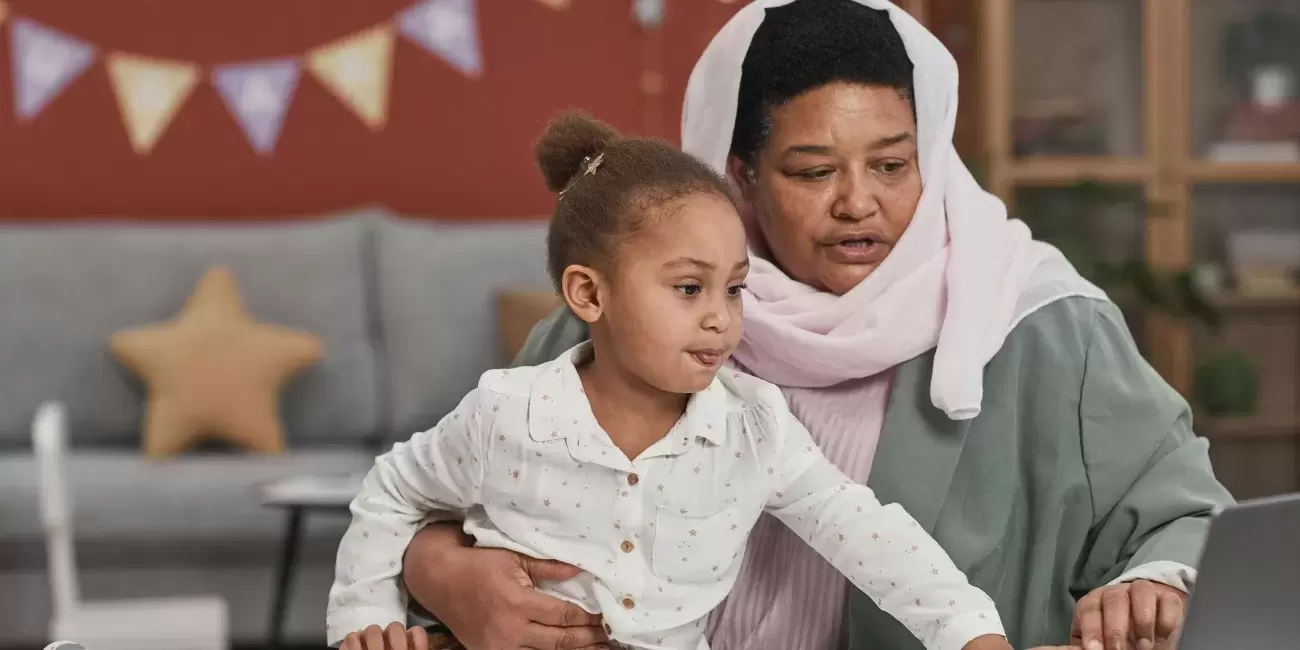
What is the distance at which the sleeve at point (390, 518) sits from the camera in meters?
1.26

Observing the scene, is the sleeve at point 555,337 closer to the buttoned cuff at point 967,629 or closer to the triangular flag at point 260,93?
the buttoned cuff at point 967,629

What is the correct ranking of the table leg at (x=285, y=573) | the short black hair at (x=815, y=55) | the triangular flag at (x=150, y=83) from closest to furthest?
1. the short black hair at (x=815, y=55)
2. the table leg at (x=285, y=573)
3. the triangular flag at (x=150, y=83)

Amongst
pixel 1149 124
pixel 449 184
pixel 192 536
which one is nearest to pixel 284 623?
pixel 192 536

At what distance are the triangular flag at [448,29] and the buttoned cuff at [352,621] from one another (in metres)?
3.44

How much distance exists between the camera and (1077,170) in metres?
4.57

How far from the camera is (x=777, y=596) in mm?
1376

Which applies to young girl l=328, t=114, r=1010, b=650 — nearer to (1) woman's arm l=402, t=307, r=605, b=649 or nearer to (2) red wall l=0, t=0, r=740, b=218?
(1) woman's arm l=402, t=307, r=605, b=649

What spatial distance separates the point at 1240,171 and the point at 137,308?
3376 millimetres

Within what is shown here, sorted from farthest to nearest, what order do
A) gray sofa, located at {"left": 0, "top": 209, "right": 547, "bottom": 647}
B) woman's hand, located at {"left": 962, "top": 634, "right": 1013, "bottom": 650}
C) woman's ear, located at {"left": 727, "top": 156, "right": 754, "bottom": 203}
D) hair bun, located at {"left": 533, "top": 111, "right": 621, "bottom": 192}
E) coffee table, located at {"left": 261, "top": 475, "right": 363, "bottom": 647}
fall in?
gray sofa, located at {"left": 0, "top": 209, "right": 547, "bottom": 647} → coffee table, located at {"left": 261, "top": 475, "right": 363, "bottom": 647} → woman's ear, located at {"left": 727, "top": 156, "right": 754, "bottom": 203} → hair bun, located at {"left": 533, "top": 111, "right": 621, "bottom": 192} → woman's hand, located at {"left": 962, "top": 634, "right": 1013, "bottom": 650}

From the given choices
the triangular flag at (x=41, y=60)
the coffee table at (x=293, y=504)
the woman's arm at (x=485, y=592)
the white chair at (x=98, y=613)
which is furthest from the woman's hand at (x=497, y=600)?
the triangular flag at (x=41, y=60)

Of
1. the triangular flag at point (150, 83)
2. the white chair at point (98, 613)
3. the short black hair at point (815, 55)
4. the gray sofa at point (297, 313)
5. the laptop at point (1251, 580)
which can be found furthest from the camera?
the triangular flag at point (150, 83)

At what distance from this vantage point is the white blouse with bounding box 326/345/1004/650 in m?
1.20

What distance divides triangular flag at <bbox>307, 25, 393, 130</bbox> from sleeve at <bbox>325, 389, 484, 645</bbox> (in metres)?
3.33

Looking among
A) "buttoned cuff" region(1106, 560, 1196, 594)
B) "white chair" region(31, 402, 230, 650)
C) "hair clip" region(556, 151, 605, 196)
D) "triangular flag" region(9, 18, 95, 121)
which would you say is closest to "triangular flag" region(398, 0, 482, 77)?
"triangular flag" region(9, 18, 95, 121)
